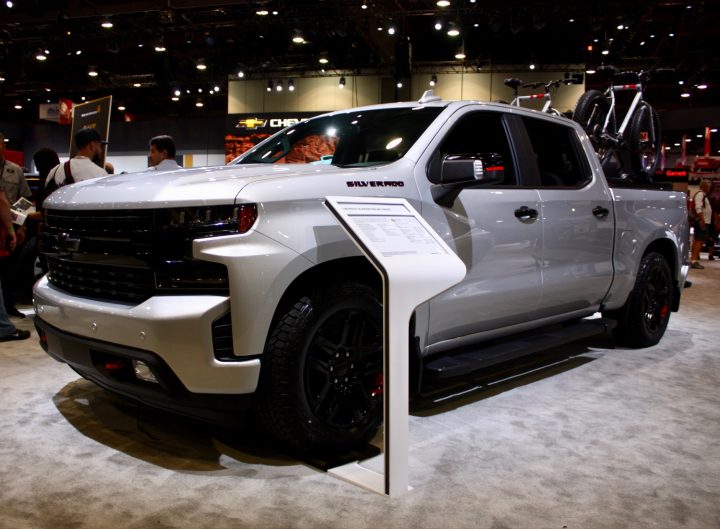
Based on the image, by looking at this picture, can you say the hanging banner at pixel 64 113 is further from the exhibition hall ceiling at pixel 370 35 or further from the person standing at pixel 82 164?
the person standing at pixel 82 164

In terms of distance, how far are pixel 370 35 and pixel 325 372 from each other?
1533 cm

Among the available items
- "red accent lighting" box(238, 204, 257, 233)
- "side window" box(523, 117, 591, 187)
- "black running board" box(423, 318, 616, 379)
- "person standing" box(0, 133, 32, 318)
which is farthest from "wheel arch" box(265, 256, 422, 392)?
"person standing" box(0, 133, 32, 318)

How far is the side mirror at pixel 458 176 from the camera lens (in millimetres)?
3178

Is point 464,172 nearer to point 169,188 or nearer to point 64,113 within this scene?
point 169,188

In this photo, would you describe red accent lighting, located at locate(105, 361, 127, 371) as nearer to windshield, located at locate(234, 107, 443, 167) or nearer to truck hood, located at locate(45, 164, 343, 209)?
truck hood, located at locate(45, 164, 343, 209)

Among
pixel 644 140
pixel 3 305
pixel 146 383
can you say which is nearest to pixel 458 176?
pixel 146 383

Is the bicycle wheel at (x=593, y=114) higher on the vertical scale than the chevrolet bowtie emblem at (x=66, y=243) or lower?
higher

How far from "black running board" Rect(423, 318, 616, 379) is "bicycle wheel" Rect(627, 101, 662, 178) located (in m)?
4.39

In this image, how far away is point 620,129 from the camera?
27.7 ft

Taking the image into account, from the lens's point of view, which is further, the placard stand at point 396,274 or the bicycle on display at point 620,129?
the bicycle on display at point 620,129

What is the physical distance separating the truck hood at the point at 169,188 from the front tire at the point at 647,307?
3.09m

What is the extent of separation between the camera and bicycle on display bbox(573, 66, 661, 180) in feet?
27.0

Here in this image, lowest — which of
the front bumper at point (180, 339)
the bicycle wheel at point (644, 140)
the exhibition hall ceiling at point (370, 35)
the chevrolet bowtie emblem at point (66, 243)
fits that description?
the front bumper at point (180, 339)

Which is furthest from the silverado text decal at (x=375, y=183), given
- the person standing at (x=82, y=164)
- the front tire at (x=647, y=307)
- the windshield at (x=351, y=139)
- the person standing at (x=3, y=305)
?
the person standing at (x=3, y=305)
